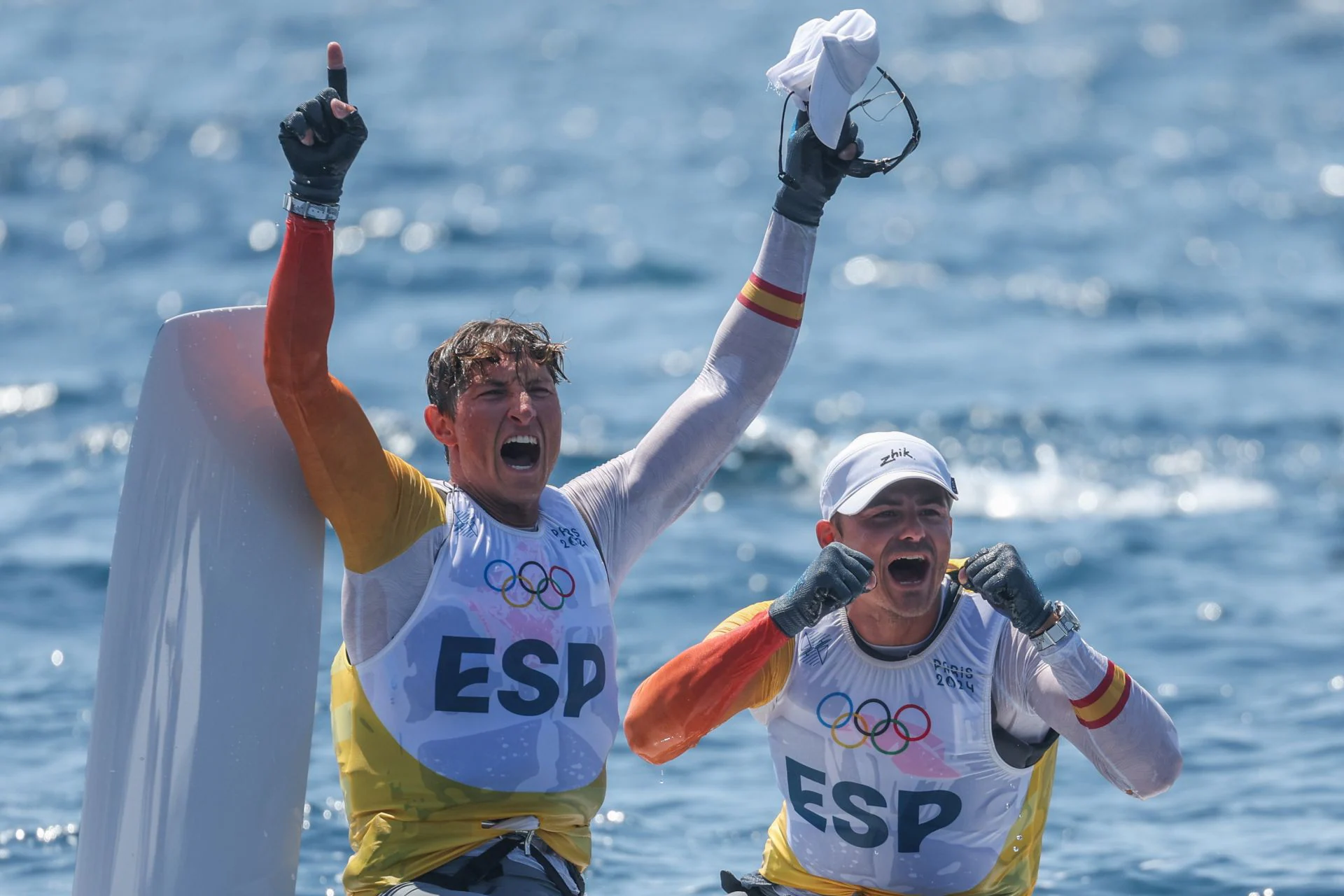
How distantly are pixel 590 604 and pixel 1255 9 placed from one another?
2275 cm

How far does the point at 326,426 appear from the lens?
4371 millimetres

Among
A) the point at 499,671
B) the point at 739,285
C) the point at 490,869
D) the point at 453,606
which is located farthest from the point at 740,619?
the point at 739,285

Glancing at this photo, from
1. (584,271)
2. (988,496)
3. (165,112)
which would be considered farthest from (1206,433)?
(165,112)

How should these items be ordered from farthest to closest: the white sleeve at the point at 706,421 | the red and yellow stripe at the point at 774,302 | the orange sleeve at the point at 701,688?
the red and yellow stripe at the point at 774,302 < the white sleeve at the point at 706,421 < the orange sleeve at the point at 701,688

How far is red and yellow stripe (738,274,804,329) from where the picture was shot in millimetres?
5215

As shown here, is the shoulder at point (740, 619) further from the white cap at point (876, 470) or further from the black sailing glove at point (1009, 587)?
the black sailing glove at point (1009, 587)

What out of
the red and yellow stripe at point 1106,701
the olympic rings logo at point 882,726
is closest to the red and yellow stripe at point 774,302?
the olympic rings logo at point 882,726

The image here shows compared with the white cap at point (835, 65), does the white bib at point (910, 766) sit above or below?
below

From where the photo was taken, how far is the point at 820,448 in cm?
1253

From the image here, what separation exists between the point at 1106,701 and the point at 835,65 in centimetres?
185

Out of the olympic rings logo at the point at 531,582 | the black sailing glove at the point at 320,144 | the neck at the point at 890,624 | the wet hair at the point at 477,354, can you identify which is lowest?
the neck at the point at 890,624

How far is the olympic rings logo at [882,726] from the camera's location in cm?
459

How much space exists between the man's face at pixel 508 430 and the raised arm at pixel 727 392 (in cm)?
36

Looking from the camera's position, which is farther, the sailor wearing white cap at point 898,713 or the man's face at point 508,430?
the man's face at point 508,430
